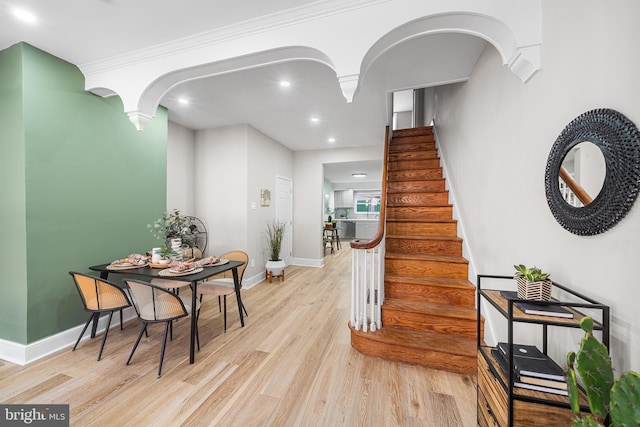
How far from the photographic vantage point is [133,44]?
216 cm

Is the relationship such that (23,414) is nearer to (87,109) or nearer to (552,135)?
(87,109)

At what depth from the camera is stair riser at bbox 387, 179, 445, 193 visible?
3479 mm

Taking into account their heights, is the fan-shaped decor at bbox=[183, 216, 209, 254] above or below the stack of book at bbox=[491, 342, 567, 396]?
above

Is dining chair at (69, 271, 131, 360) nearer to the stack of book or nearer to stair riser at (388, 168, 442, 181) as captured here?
the stack of book

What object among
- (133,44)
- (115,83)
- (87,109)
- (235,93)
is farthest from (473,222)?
(87,109)

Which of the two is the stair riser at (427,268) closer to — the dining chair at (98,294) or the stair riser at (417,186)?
the stair riser at (417,186)

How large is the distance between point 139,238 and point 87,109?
148 cm

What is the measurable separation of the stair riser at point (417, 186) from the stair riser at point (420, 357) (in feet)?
6.77

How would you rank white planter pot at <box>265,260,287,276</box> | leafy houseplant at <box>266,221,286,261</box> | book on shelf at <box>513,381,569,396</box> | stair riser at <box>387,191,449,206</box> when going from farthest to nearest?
leafy houseplant at <box>266,221,286,261</box> < white planter pot at <box>265,260,287,276</box> < stair riser at <box>387,191,449,206</box> < book on shelf at <box>513,381,569,396</box>

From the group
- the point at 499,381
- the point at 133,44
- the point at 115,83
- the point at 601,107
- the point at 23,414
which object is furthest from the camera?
the point at 115,83

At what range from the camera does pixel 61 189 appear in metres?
2.36

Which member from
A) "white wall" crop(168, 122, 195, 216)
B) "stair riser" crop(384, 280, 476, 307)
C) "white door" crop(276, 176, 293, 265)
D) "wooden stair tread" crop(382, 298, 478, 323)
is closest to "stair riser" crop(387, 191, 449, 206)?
"stair riser" crop(384, 280, 476, 307)

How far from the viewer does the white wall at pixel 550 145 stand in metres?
0.95

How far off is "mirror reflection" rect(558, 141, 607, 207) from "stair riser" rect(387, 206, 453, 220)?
195 centimetres
